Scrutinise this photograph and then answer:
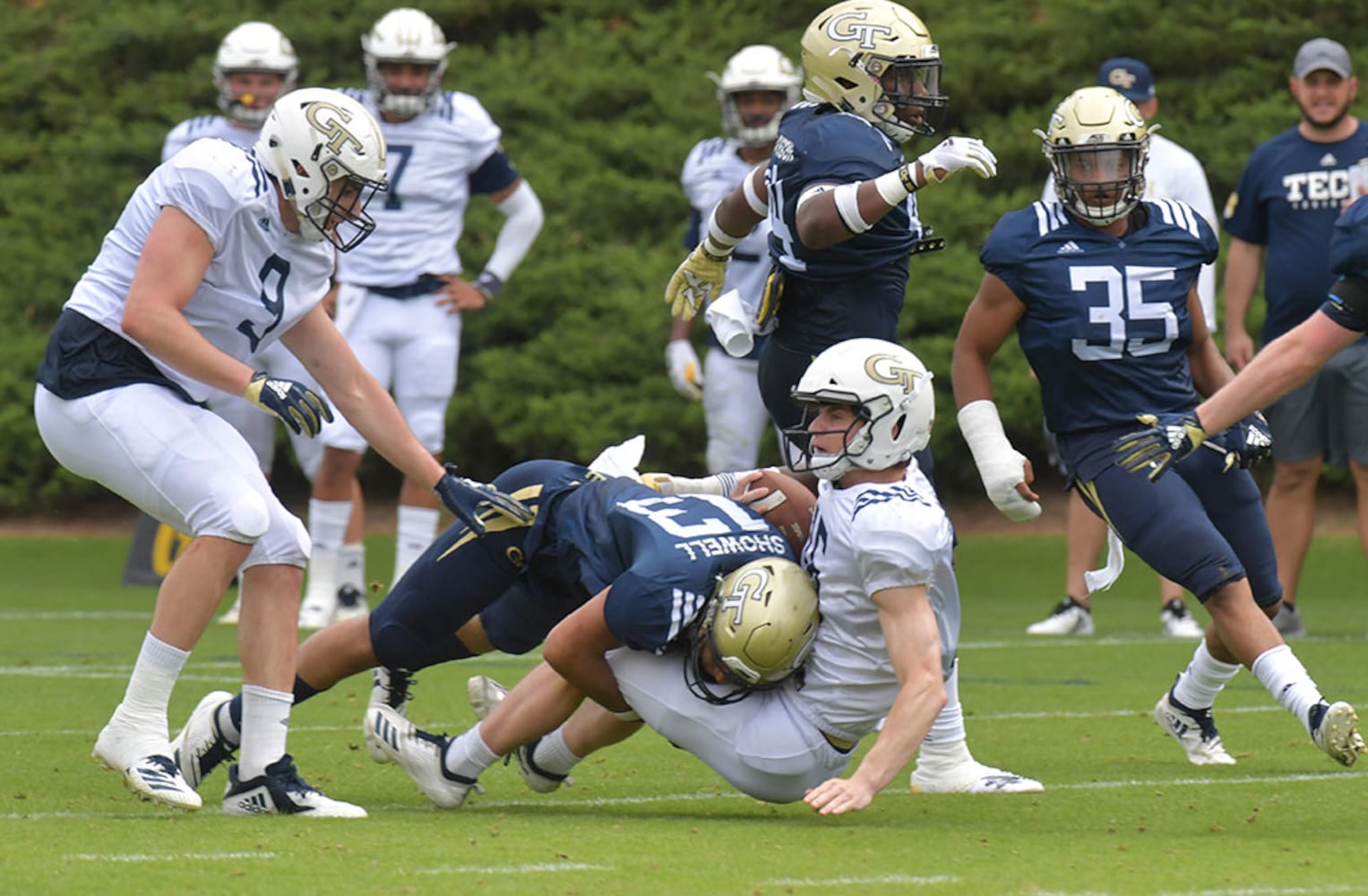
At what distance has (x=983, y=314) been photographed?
5703mm

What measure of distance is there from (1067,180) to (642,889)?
2635 mm

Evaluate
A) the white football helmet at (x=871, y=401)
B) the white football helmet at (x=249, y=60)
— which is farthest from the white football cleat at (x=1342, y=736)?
the white football helmet at (x=249, y=60)

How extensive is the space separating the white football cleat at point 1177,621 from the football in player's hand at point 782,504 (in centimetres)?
375

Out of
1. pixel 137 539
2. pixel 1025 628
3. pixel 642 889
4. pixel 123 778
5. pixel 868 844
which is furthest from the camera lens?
pixel 137 539

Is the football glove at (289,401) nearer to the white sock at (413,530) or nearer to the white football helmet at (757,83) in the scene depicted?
the white sock at (413,530)

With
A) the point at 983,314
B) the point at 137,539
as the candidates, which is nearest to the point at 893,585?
the point at 983,314

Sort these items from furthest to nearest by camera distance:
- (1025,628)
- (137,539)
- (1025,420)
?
(1025,420), (137,539), (1025,628)

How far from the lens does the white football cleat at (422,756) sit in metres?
4.88

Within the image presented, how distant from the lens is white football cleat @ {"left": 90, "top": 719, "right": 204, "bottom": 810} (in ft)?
15.5

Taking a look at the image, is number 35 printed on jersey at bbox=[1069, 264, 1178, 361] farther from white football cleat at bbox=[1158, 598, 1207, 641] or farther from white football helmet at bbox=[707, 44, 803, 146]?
white football helmet at bbox=[707, 44, 803, 146]

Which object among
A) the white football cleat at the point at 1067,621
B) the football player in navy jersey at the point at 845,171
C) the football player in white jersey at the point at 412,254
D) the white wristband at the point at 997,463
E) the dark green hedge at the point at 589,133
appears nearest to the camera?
the white wristband at the point at 997,463

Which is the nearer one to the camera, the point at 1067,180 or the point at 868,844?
the point at 868,844

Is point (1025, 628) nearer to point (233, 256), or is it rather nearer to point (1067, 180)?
point (1067, 180)

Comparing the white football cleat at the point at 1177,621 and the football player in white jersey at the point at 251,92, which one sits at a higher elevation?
the football player in white jersey at the point at 251,92
